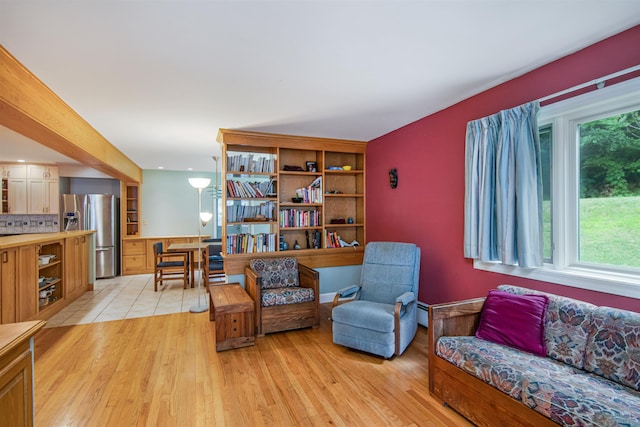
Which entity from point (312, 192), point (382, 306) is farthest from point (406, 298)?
point (312, 192)

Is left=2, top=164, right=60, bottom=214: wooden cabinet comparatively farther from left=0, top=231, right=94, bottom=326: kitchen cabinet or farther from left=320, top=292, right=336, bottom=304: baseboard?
left=320, top=292, right=336, bottom=304: baseboard

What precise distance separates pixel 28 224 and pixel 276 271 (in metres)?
5.81

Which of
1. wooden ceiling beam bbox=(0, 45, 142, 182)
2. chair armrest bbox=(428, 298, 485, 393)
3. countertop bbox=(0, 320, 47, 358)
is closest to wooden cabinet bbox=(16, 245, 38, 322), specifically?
wooden ceiling beam bbox=(0, 45, 142, 182)

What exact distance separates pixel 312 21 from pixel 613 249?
244 centimetres

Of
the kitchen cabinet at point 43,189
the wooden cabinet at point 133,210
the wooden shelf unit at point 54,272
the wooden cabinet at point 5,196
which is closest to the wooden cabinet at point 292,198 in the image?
the wooden shelf unit at point 54,272

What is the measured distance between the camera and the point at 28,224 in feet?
20.3

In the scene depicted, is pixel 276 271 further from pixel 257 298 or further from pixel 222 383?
pixel 222 383

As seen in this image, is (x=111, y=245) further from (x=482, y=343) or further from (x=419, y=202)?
(x=482, y=343)

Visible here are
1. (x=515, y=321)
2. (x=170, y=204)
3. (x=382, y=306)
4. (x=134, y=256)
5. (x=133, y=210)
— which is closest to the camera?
(x=515, y=321)

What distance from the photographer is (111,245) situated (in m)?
6.46

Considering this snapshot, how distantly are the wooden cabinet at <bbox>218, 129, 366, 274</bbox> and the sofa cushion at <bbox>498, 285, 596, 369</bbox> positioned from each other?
2.88 metres

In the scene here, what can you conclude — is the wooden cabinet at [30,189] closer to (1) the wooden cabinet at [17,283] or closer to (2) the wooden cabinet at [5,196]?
(2) the wooden cabinet at [5,196]

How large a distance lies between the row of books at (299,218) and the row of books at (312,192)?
173mm

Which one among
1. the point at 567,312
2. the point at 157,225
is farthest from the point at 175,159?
the point at 567,312
